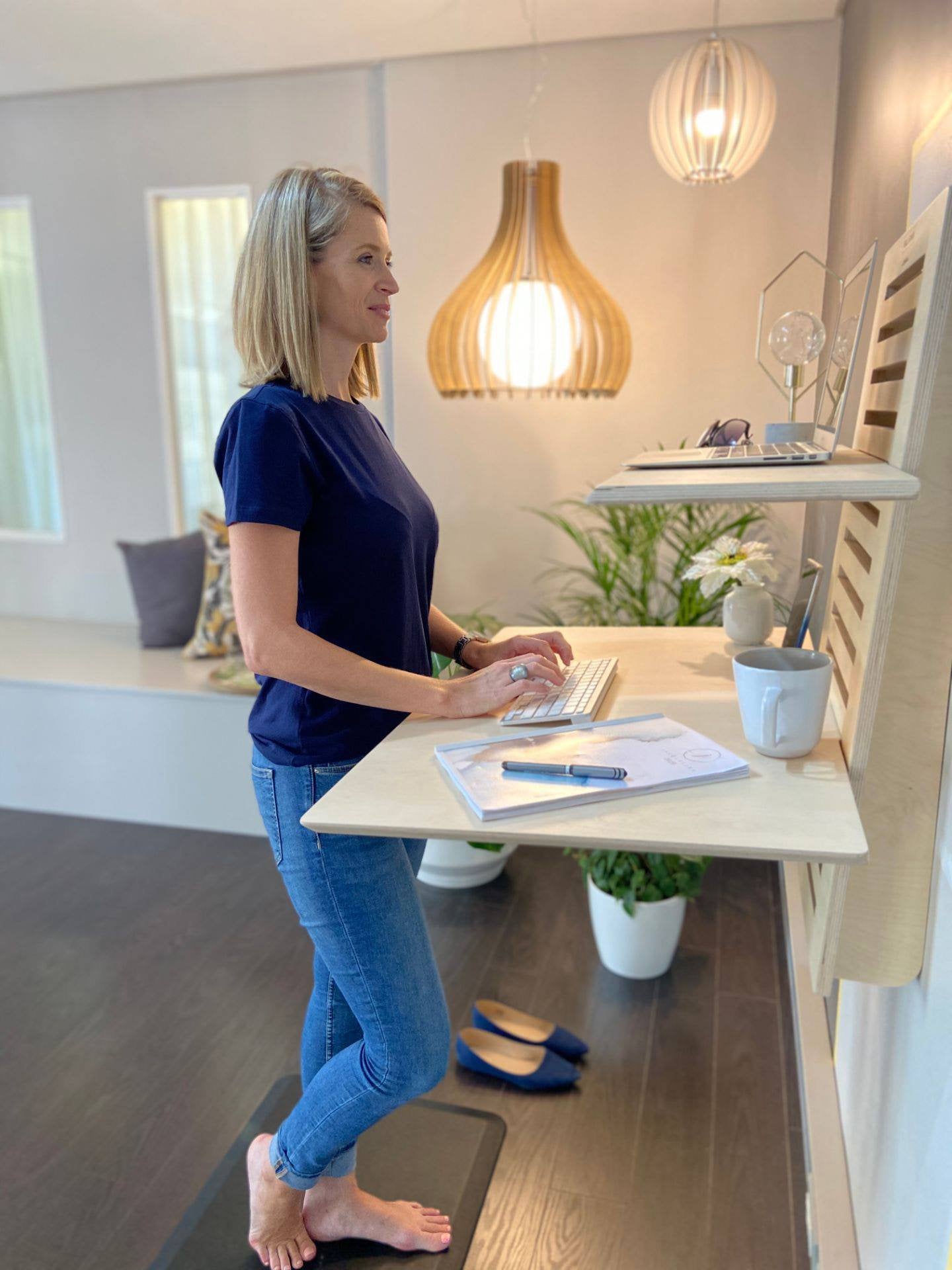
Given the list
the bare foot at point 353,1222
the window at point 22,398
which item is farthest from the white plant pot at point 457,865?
the window at point 22,398

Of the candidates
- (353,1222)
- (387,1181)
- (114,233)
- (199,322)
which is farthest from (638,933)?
(114,233)

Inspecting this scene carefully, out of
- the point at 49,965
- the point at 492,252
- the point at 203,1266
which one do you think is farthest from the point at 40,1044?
the point at 492,252

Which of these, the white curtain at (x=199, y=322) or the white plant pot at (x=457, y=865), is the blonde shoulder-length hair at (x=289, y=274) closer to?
the white plant pot at (x=457, y=865)

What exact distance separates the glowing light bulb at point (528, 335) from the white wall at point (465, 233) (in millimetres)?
583

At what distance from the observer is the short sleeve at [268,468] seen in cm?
114

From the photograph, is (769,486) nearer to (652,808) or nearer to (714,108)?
(652,808)

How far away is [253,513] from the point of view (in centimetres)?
113

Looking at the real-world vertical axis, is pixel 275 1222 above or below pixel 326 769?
below

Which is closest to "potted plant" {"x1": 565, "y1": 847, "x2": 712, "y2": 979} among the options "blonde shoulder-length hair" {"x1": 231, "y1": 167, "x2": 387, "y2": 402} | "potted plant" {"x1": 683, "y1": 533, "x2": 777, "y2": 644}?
"potted plant" {"x1": 683, "y1": 533, "x2": 777, "y2": 644}

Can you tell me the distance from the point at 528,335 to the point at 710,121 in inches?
25.8

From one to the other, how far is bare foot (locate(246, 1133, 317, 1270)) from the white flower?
45.0 inches

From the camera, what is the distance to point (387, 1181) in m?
1.73

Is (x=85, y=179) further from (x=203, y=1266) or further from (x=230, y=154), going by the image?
(x=203, y=1266)

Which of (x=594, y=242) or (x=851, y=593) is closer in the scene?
(x=851, y=593)
